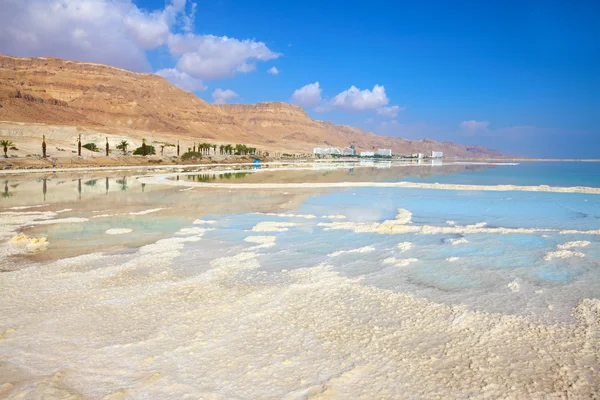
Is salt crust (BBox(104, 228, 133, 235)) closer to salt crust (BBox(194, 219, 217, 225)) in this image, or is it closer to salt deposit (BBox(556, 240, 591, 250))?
salt crust (BBox(194, 219, 217, 225))

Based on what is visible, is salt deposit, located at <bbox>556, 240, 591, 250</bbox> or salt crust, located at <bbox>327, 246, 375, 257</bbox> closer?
salt crust, located at <bbox>327, 246, 375, 257</bbox>

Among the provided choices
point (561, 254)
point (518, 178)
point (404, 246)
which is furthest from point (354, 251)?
point (518, 178)

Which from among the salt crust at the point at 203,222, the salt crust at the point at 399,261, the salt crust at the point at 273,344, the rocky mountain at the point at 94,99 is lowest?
the salt crust at the point at 273,344

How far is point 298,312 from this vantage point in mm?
5520

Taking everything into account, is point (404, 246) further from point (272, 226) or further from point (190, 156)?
point (190, 156)

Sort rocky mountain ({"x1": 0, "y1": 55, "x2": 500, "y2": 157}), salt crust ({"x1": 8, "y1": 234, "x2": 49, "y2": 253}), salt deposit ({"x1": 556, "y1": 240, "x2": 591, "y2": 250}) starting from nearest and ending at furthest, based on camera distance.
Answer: salt crust ({"x1": 8, "y1": 234, "x2": 49, "y2": 253})
salt deposit ({"x1": 556, "y1": 240, "x2": 591, "y2": 250})
rocky mountain ({"x1": 0, "y1": 55, "x2": 500, "y2": 157})

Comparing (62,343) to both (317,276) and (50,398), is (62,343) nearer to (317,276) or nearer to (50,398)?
(50,398)

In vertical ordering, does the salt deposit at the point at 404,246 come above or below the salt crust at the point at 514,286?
above

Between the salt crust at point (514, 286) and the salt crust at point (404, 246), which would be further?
the salt crust at point (404, 246)

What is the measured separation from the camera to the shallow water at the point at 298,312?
12.6 feet

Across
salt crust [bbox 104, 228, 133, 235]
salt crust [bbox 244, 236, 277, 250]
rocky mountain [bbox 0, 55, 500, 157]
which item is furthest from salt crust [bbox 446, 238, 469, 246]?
rocky mountain [bbox 0, 55, 500, 157]

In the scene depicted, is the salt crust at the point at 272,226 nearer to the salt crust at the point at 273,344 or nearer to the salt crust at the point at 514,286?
the salt crust at the point at 273,344

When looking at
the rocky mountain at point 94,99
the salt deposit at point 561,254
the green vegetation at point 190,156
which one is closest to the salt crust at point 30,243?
the salt deposit at point 561,254

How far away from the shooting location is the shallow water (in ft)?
12.6
